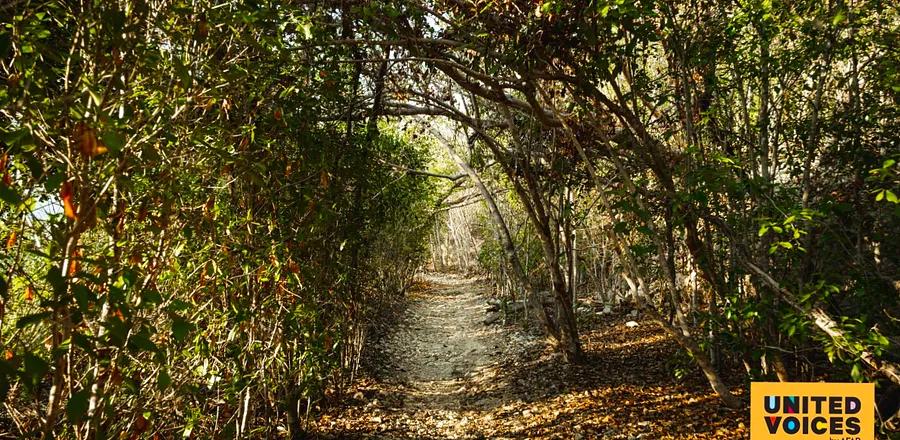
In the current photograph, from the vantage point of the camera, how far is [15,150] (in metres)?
2.02

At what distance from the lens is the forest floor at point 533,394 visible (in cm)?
534

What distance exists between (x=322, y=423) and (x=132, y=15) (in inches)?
205

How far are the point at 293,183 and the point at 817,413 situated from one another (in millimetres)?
4240

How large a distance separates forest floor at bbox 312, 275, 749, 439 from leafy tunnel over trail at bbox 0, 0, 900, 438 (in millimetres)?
540

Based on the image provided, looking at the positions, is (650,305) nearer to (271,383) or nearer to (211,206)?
(271,383)

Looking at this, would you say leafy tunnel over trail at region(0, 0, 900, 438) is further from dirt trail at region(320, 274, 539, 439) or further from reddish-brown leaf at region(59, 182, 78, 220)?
dirt trail at region(320, 274, 539, 439)

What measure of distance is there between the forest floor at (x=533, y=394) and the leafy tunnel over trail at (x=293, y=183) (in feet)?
1.77

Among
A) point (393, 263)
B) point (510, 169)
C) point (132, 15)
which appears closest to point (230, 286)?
point (132, 15)

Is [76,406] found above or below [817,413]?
above

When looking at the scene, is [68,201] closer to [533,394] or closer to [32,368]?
[32,368]

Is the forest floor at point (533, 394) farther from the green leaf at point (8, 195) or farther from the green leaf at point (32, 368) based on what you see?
the green leaf at point (8, 195)

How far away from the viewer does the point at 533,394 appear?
22.7ft

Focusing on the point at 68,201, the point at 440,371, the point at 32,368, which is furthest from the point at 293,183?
the point at 440,371

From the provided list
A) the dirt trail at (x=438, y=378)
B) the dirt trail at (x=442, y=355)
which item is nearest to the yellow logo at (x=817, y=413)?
the dirt trail at (x=438, y=378)
